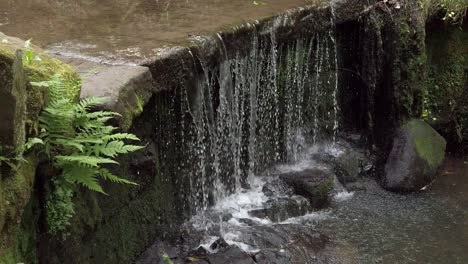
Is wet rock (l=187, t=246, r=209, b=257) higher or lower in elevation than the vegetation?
lower

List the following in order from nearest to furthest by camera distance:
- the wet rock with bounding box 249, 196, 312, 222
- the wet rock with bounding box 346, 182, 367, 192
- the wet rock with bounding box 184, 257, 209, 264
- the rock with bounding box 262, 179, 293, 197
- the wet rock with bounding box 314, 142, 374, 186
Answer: the wet rock with bounding box 184, 257, 209, 264 → the wet rock with bounding box 249, 196, 312, 222 → the rock with bounding box 262, 179, 293, 197 → the wet rock with bounding box 346, 182, 367, 192 → the wet rock with bounding box 314, 142, 374, 186

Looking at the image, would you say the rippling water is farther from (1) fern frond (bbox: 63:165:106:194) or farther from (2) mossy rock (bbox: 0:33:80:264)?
(2) mossy rock (bbox: 0:33:80:264)

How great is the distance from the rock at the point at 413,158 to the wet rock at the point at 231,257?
2.77m

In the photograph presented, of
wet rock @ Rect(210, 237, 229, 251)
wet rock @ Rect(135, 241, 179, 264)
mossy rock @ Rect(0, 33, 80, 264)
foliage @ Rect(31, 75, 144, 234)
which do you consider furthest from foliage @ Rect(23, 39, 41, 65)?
wet rock @ Rect(210, 237, 229, 251)

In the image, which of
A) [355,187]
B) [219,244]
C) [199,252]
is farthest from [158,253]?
[355,187]

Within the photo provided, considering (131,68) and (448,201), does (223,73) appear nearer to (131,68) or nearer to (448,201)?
(131,68)

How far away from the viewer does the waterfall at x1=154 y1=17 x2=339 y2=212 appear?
6.64m

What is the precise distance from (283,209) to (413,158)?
6.88 feet

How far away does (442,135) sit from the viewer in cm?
916

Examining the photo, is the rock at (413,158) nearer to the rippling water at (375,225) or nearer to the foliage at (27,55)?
the rippling water at (375,225)

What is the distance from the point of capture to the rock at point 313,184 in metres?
7.37

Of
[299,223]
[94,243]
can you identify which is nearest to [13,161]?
[94,243]

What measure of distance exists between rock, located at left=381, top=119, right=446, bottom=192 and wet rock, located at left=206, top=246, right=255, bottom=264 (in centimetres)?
277

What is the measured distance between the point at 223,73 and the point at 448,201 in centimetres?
329
